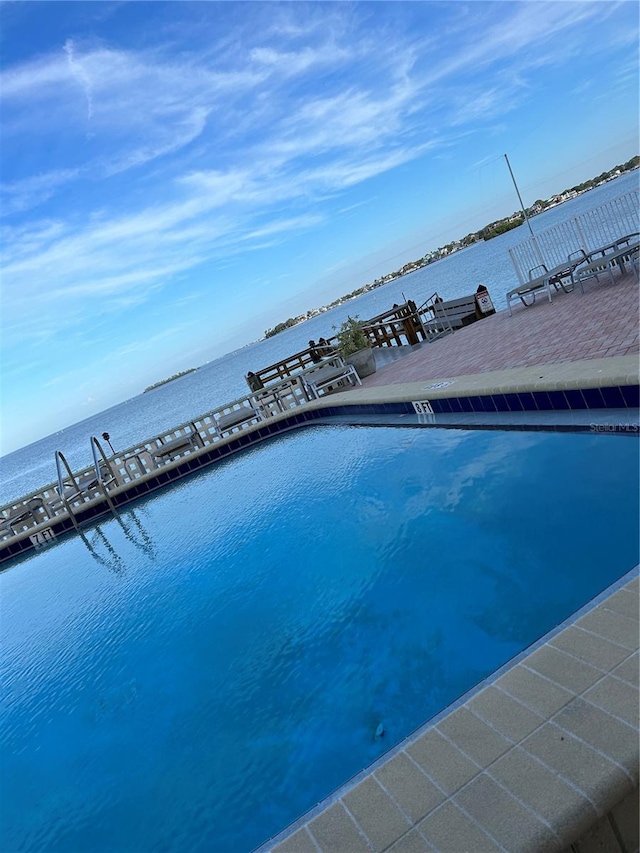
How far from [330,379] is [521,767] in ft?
35.7

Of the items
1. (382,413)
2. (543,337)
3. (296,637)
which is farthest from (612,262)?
(296,637)

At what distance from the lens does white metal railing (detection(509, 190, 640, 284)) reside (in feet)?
33.8

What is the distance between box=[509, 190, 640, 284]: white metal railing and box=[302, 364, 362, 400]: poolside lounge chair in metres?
4.13

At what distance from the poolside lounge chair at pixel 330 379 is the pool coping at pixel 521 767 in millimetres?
10125

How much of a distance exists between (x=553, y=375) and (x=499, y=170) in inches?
429

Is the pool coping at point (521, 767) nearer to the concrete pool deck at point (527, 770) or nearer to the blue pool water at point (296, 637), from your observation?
the concrete pool deck at point (527, 770)

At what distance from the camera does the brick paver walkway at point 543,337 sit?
6.24 meters

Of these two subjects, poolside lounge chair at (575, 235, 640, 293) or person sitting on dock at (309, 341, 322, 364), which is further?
person sitting on dock at (309, 341, 322, 364)

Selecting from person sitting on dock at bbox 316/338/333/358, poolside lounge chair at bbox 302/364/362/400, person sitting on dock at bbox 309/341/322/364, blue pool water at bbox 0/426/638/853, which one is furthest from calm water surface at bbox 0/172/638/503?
blue pool water at bbox 0/426/638/853

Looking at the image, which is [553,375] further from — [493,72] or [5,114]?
[493,72]

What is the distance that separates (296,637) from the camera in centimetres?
436

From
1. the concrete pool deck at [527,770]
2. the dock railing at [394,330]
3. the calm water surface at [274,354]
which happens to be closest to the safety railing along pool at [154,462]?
the dock railing at [394,330]

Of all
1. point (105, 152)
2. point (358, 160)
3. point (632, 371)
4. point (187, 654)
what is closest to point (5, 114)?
point (105, 152)

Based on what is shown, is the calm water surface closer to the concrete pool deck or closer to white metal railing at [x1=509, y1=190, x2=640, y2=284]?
white metal railing at [x1=509, y1=190, x2=640, y2=284]
